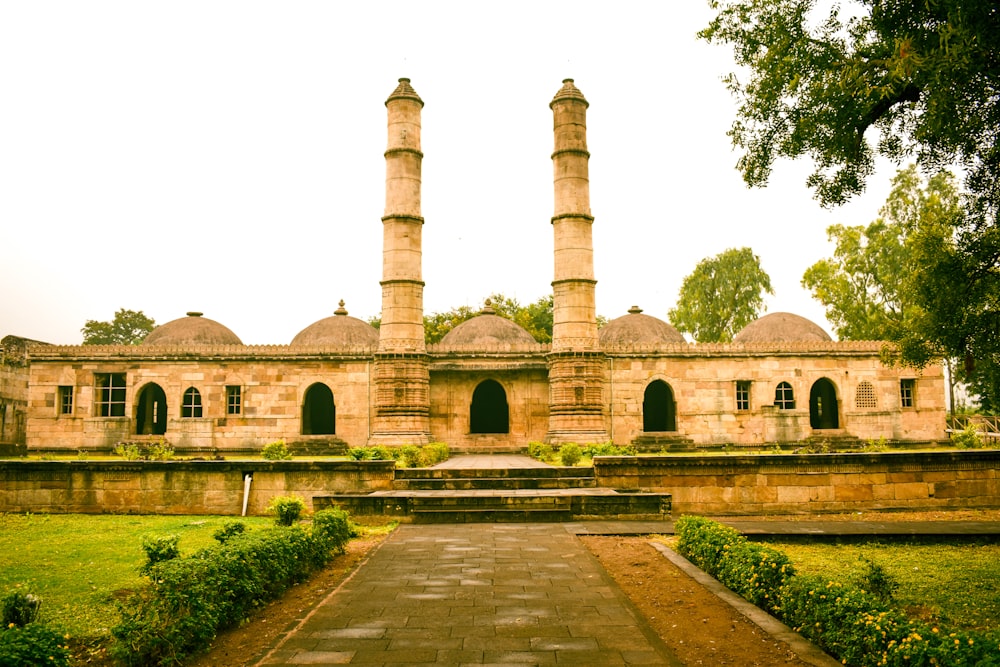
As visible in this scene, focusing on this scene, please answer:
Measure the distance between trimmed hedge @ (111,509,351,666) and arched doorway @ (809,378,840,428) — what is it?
60.3ft

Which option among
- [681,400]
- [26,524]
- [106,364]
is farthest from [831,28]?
[106,364]

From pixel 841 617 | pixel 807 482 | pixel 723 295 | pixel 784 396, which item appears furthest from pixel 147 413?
pixel 723 295

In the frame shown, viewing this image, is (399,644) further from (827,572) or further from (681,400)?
(681,400)

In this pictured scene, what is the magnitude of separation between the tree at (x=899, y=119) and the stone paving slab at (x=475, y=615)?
15.1 feet

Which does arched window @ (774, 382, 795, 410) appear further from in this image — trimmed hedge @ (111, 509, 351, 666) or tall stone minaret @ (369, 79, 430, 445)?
trimmed hedge @ (111, 509, 351, 666)

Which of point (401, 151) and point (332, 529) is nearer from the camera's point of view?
point (332, 529)

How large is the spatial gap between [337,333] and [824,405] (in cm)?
1593

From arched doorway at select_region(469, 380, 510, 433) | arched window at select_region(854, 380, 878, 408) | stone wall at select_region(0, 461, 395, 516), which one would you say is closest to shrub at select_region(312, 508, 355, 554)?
stone wall at select_region(0, 461, 395, 516)

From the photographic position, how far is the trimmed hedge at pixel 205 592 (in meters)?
4.74

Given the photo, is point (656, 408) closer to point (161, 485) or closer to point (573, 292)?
point (573, 292)

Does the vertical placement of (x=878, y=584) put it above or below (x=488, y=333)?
below

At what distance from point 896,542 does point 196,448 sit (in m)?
17.2

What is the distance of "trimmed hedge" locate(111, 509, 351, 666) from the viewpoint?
15.5 ft

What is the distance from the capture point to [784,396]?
21109 mm
